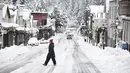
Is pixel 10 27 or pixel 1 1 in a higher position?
pixel 1 1

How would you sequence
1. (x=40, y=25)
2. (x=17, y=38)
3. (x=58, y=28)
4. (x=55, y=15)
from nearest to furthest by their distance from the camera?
(x=17, y=38) < (x=40, y=25) < (x=55, y=15) < (x=58, y=28)

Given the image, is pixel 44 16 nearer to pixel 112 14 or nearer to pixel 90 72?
pixel 112 14

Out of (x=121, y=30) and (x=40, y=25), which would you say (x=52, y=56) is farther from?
(x=40, y=25)

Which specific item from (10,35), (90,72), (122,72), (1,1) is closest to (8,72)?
(90,72)

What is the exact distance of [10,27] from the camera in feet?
→ 182

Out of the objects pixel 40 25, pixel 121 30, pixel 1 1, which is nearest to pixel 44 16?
pixel 40 25

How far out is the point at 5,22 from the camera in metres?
56.5

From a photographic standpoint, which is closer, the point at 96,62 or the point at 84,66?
the point at 84,66

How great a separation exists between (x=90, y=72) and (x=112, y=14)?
1363 inches

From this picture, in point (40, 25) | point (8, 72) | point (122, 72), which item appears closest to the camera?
point (122, 72)

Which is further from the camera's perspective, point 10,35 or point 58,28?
point 58,28

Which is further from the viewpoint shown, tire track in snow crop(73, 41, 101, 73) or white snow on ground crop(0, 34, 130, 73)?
tire track in snow crop(73, 41, 101, 73)

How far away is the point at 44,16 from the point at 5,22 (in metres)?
55.1

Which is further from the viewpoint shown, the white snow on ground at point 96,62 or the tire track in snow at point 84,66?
the tire track in snow at point 84,66
